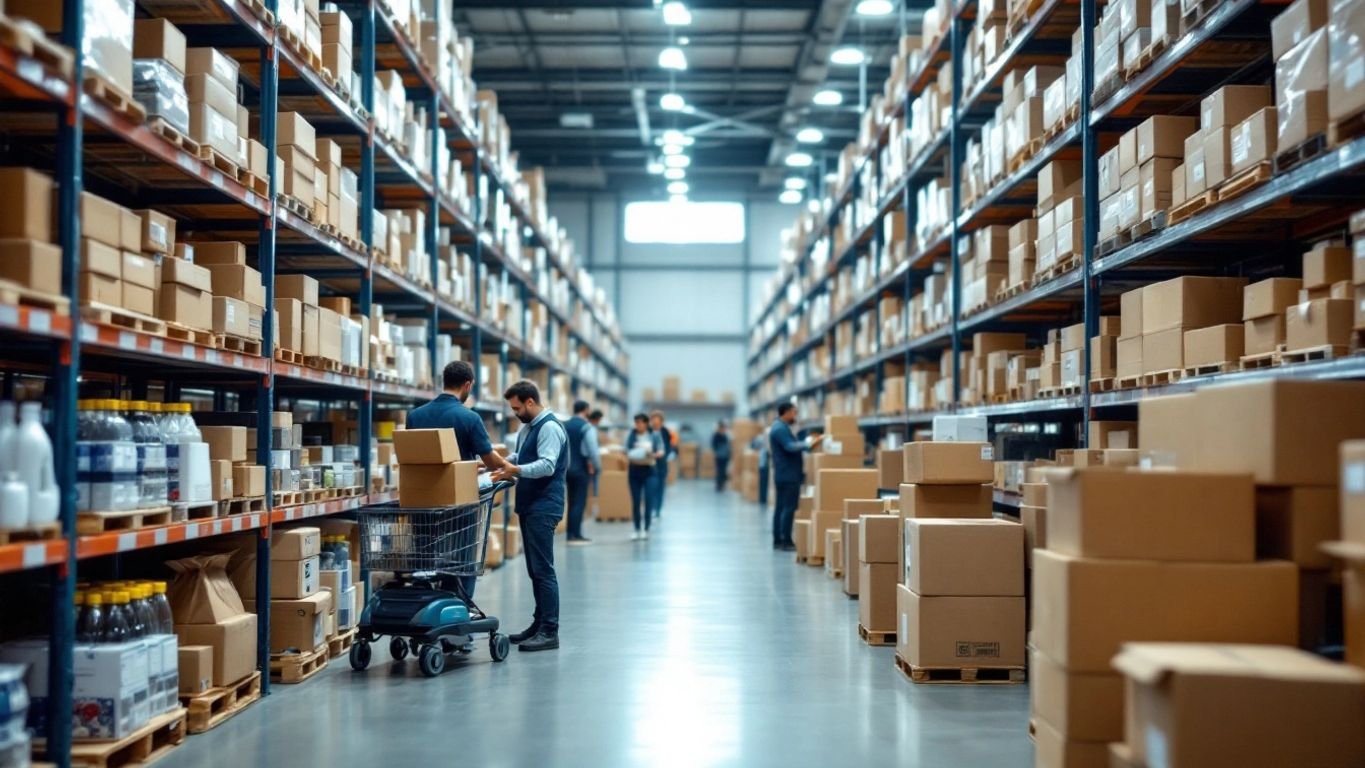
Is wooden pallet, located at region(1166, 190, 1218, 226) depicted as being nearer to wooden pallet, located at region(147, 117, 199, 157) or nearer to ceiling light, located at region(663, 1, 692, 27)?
wooden pallet, located at region(147, 117, 199, 157)

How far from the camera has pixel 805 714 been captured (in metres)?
5.36

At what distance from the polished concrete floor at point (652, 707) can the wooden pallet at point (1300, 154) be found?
273 cm

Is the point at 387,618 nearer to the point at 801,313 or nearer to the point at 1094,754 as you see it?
the point at 1094,754

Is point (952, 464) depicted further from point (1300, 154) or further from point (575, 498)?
point (575, 498)

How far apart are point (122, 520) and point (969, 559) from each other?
14.1 feet

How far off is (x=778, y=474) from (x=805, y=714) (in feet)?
24.8

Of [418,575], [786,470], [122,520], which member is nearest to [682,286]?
[786,470]

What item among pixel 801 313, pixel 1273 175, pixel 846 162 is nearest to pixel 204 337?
pixel 1273 175

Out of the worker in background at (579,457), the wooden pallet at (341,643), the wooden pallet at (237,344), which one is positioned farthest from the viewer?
the worker in background at (579,457)

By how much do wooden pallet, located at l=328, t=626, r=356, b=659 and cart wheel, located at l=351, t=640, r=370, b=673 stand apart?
1.34 feet

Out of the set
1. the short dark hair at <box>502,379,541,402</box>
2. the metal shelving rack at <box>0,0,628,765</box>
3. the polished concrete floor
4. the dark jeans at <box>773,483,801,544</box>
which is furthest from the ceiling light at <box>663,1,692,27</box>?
the polished concrete floor

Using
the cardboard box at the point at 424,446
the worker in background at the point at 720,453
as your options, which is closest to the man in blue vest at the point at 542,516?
the cardboard box at the point at 424,446

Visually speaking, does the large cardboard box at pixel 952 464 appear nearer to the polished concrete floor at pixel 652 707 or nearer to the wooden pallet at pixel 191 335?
the polished concrete floor at pixel 652 707

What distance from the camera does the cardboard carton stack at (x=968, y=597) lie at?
6012mm
